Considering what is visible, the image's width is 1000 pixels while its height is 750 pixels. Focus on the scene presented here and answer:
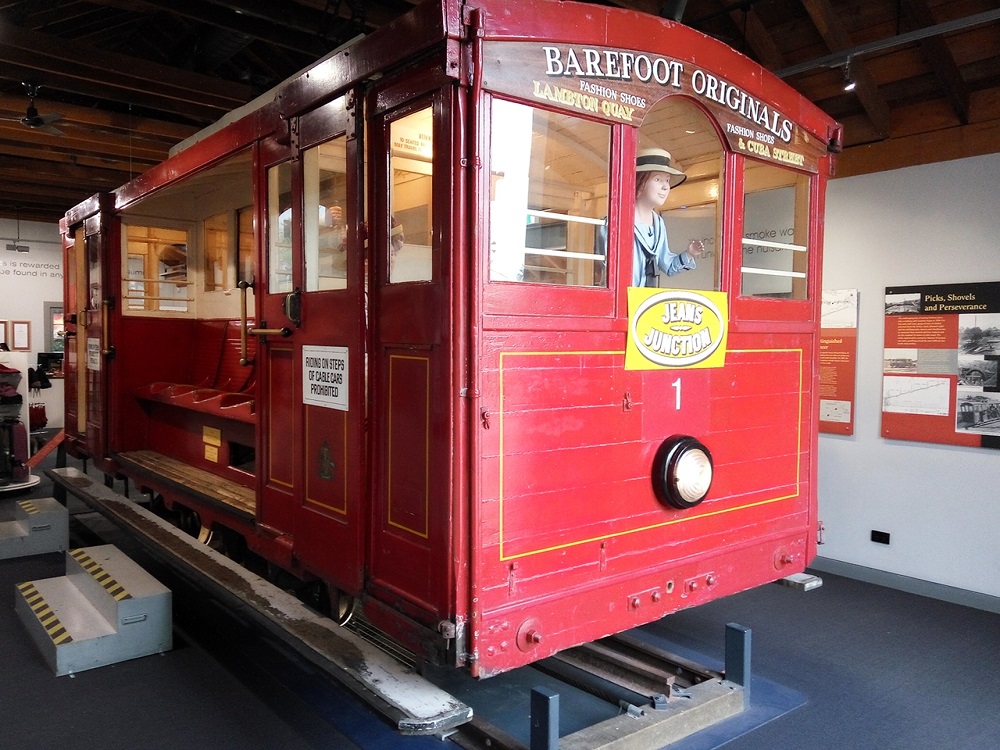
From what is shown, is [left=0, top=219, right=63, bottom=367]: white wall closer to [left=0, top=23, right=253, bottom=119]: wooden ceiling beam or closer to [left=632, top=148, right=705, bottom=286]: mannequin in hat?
[left=0, top=23, right=253, bottom=119]: wooden ceiling beam

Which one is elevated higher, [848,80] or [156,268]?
[848,80]

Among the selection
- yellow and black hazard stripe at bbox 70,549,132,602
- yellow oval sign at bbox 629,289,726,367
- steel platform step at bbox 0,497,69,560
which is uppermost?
yellow oval sign at bbox 629,289,726,367

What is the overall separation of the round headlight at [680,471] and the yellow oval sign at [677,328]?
1.05 ft

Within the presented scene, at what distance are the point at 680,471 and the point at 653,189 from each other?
45.7 inches

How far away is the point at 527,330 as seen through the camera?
2631 mm

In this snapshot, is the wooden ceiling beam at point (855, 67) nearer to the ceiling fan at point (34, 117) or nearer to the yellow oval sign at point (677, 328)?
the yellow oval sign at point (677, 328)

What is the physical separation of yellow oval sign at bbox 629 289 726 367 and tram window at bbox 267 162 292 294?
5.56 ft

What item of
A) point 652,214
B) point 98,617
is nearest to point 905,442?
point 652,214

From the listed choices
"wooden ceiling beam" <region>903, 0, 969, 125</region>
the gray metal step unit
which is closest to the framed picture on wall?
the gray metal step unit

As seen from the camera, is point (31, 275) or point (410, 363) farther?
point (31, 275)

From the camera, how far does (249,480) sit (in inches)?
193

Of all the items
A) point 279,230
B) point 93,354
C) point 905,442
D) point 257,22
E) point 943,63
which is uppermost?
point 257,22

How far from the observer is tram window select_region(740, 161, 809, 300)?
11.5ft

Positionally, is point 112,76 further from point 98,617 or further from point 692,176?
point 692,176
